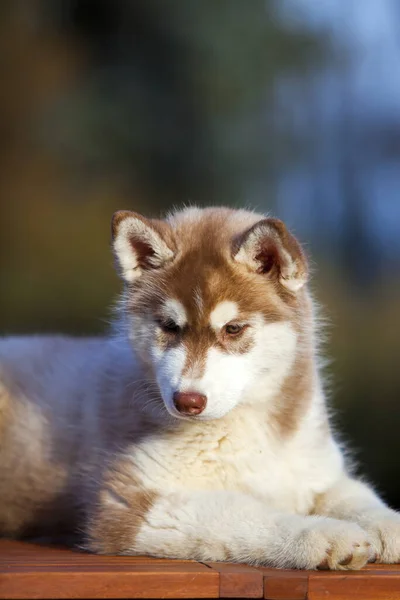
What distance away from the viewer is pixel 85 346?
486cm

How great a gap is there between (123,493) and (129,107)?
9.88 meters

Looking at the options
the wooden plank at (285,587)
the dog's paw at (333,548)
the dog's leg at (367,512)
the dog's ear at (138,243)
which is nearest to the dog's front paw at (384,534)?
the dog's leg at (367,512)

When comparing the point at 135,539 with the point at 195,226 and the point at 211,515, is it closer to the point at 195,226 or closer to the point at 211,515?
the point at 211,515

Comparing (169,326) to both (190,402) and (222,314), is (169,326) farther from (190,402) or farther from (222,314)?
(190,402)

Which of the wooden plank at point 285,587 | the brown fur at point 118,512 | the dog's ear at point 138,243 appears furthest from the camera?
the dog's ear at point 138,243

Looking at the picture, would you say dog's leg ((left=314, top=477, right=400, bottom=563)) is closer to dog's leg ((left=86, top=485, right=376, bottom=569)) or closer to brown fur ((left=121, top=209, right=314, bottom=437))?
dog's leg ((left=86, top=485, right=376, bottom=569))

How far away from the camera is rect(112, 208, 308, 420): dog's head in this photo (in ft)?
11.9

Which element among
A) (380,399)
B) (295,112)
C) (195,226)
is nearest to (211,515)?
(195,226)

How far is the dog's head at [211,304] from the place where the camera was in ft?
11.9

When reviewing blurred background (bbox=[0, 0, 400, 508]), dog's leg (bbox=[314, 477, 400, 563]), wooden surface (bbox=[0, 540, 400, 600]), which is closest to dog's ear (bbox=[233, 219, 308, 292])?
dog's leg (bbox=[314, 477, 400, 563])

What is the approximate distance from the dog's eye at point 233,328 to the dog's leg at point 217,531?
1.97ft

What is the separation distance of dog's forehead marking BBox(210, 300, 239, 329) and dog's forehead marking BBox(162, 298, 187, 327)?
11cm

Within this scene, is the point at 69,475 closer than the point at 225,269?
No

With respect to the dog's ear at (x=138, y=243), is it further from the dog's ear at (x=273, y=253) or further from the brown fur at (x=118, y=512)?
the brown fur at (x=118, y=512)
